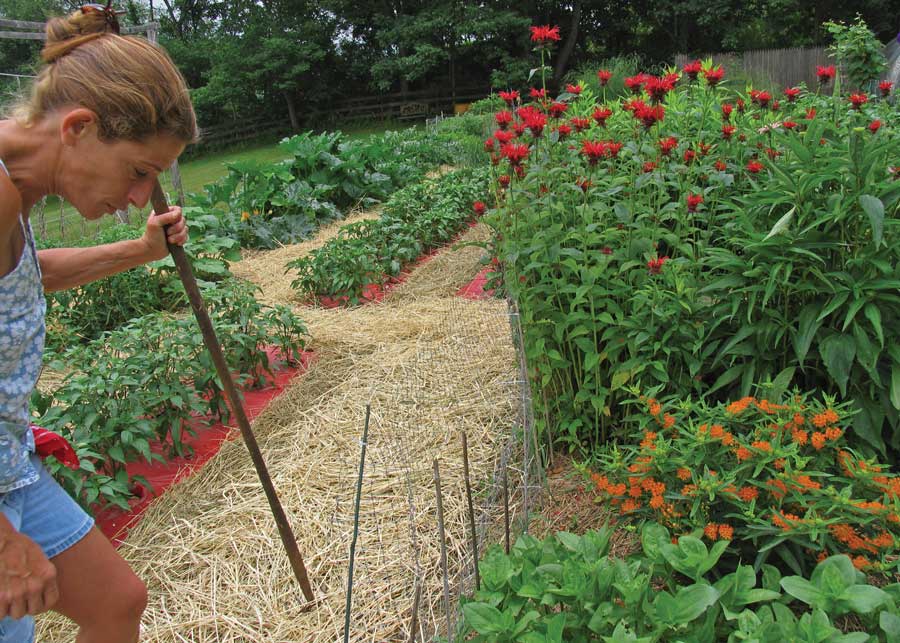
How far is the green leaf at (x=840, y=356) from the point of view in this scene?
2.12 metres

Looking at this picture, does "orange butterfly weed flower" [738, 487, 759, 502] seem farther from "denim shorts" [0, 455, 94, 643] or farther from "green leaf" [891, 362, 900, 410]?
"denim shorts" [0, 455, 94, 643]

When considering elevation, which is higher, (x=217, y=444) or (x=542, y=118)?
(x=542, y=118)

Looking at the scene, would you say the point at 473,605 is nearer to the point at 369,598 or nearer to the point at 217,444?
the point at 369,598

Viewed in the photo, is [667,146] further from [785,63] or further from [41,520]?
[785,63]

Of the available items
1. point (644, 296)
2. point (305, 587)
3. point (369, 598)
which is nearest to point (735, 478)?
point (644, 296)

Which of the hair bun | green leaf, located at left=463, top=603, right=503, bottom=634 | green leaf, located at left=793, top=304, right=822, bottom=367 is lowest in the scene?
green leaf, located at left=463, top=603, right=503, bottom=634

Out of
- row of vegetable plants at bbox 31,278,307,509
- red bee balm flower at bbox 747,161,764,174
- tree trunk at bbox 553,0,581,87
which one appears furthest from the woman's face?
tree trunk at bbox 553,0,581,87

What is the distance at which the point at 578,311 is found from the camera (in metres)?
2.59

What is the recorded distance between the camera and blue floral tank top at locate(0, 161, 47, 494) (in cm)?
129

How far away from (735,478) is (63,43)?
1919 mm

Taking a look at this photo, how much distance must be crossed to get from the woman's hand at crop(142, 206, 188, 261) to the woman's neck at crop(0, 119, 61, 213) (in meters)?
0.47

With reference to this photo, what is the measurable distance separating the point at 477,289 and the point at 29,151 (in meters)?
4.35

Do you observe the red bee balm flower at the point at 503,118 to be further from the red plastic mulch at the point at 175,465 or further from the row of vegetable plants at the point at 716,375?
the red plastic mulch at the point at 175,465

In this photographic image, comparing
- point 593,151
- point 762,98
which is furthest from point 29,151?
point 762,98
